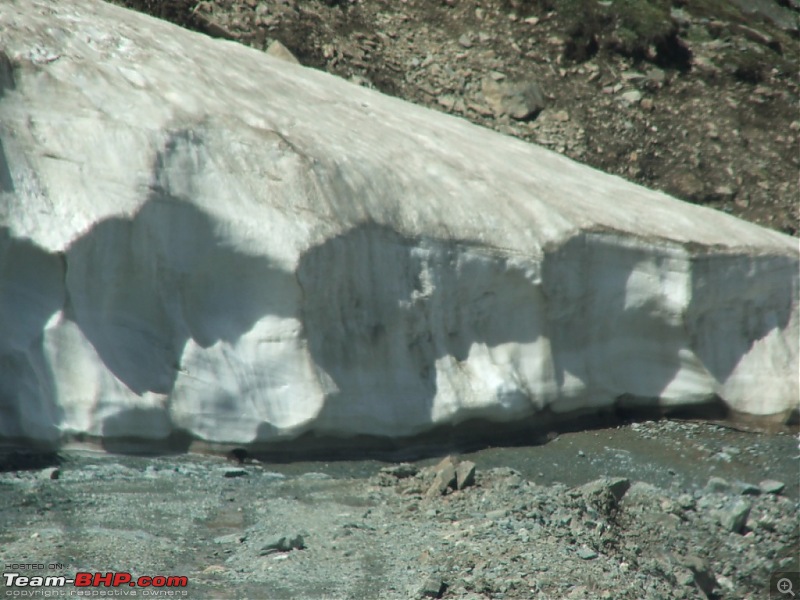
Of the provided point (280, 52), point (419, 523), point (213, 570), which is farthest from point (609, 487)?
point (280, 52)

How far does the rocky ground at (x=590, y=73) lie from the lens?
11.5 m

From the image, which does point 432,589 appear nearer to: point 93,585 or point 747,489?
point 93,585

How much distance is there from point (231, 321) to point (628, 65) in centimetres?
854

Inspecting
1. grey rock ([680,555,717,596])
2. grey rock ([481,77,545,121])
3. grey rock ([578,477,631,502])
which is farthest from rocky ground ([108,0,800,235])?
grey rock ([680,555,717,596])

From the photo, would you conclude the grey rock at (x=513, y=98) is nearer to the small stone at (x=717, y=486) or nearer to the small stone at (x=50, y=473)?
the small stone at (x=717, y=486)

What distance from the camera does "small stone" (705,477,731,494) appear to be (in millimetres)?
6973

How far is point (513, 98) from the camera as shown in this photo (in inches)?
463

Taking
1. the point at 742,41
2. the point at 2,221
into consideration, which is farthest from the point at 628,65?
the point at 2,221

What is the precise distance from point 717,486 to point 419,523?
8.71ft

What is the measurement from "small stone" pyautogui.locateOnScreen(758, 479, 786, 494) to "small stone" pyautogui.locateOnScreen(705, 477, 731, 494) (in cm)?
29

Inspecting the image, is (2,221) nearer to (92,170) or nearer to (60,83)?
(92,170)

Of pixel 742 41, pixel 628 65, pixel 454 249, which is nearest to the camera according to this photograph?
pixel 454 249

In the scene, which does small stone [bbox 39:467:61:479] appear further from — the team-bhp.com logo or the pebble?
the team-bhp.com logo

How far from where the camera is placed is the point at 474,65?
12055 millimetres
